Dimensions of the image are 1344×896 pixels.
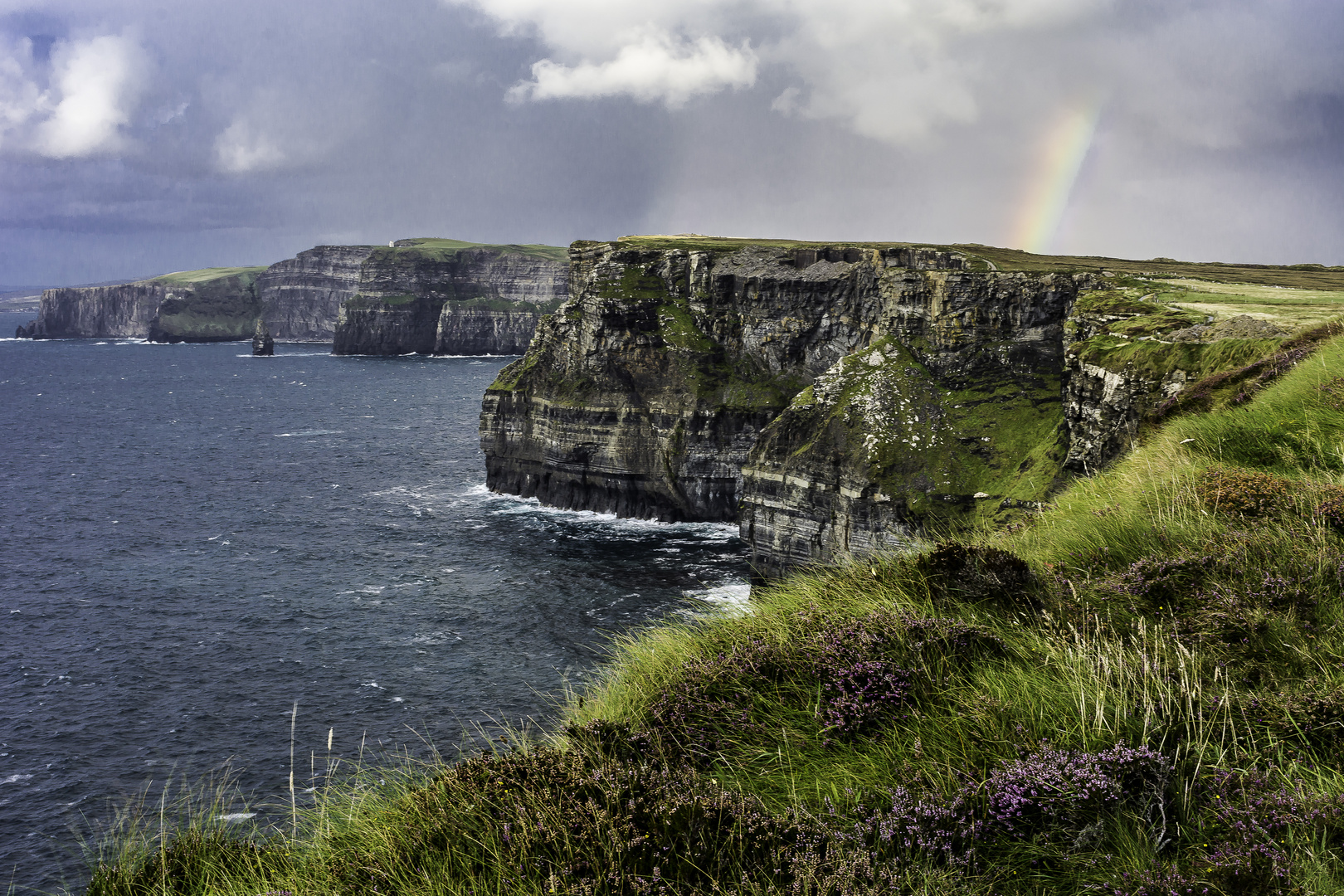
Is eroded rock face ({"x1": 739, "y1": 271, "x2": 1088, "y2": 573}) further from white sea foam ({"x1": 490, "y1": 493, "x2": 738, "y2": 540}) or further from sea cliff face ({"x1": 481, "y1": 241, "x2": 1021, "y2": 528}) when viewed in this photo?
white sea foam ({"x1": 490, "y1": 493, "x2": 738, "y2": 540})

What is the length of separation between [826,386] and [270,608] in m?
41.9

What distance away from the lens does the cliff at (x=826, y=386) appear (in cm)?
5012

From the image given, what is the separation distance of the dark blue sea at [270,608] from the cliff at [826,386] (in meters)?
6.19

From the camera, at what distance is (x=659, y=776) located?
6.36 meters

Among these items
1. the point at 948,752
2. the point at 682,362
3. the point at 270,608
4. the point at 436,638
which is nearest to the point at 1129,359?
the point at 436,638

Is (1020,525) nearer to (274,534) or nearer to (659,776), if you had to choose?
(659,776)

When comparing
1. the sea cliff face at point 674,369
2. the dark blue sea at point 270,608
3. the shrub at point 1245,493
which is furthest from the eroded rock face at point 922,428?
the shrub at point 1245,493

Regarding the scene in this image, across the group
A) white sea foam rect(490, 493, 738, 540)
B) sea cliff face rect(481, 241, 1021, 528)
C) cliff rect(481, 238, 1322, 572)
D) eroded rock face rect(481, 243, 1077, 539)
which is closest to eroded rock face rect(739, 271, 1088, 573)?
cliff rect(481, 238, 1322, 572)

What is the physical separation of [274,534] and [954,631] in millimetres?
73884

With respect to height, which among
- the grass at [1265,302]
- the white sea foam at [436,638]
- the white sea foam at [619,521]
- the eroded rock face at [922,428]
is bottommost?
the white sea foam at [436,638]

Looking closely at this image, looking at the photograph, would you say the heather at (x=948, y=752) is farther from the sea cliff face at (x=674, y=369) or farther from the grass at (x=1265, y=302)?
the sea cliff face at (x=674, y=369)

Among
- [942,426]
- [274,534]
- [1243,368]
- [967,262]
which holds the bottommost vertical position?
[274,534]

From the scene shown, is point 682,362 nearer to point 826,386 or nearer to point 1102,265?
point 826,386

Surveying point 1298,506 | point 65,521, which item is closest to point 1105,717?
point 1298,506
